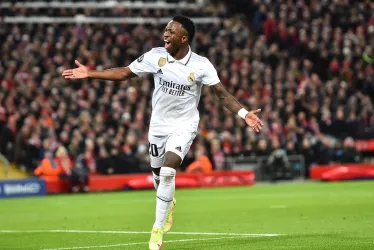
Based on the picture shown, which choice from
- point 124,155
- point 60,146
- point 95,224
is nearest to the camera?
point 95,224

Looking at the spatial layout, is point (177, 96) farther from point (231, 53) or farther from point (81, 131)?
point (231, 53)

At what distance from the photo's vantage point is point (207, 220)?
56.0 ft

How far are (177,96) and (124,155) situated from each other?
63.8 feet

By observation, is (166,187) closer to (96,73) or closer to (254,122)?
(254,122)

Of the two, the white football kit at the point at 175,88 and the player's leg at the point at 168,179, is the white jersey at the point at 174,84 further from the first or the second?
the player's leg at the point at 168,179

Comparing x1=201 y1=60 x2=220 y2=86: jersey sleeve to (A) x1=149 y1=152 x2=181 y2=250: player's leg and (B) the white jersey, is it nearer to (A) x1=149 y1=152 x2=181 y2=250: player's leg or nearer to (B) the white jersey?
(B) the white jersey

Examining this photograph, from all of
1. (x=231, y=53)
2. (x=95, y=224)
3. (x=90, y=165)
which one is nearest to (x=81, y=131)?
(x=90, y=165)

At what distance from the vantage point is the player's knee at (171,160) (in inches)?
468

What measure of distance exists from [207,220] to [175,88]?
524 centimetres

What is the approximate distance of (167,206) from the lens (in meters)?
11.8

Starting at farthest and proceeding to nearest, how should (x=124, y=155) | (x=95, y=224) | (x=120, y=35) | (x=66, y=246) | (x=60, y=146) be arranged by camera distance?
(x=120, y=35) < (x=124, y=155) < (x=60, y=146) < (x=95, y=224) < (x=66, y=246)

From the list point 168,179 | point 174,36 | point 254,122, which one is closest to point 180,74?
point 174,36

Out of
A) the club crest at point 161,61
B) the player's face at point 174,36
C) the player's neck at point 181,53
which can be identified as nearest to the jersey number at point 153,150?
the club crest at point 161,61

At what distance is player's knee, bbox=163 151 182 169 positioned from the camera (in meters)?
11.9
